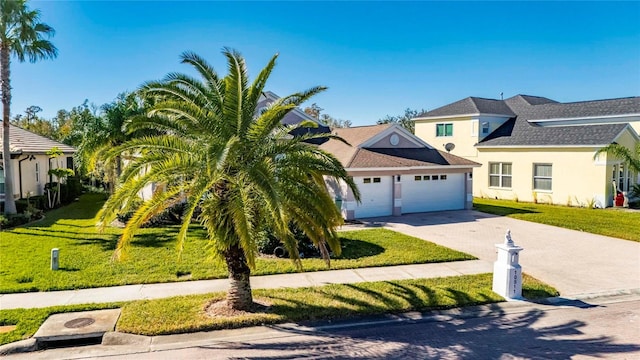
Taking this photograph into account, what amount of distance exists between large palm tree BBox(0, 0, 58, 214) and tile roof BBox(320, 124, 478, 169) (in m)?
14.7

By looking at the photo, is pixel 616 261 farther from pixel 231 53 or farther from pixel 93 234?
pixel 93 234

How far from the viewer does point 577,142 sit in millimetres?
24344

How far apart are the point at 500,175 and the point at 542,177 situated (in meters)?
2.78

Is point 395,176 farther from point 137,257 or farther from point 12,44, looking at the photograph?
point 12,44

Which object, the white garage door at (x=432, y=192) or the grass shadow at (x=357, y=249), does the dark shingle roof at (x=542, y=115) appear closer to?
the white garage door at (x=432, y=192)

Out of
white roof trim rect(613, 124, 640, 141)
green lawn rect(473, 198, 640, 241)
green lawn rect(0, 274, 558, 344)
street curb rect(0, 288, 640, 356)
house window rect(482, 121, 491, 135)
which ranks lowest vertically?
street curb rect(0, 288, 640, 356)

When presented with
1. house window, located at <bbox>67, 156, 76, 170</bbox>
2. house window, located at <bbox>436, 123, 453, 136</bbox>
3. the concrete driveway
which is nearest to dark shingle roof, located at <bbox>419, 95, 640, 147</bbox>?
house window, located at <bbox>436, 123, 453, 136</bbox>

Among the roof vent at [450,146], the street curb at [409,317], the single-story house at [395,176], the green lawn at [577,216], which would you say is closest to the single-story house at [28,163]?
the single-story house at [395,176]

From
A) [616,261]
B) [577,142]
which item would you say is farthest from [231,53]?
[577,142]

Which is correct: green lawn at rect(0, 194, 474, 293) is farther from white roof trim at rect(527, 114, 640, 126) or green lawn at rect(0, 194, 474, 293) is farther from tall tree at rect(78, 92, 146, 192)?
white roof trim at rect(527, 114, 640, 126)

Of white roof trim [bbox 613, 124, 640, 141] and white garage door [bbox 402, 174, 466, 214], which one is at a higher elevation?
white roof trim [bbox 613, 124, 640, 141]

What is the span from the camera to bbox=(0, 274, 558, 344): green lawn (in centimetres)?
821

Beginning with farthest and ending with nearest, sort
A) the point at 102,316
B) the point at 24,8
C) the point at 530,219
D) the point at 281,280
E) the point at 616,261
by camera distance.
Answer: the point at 530,219 < the point at 24,8 < the point at 616,261 < the point at 281,280 < the point at 102,316

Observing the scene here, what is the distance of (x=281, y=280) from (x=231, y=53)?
5.75m
